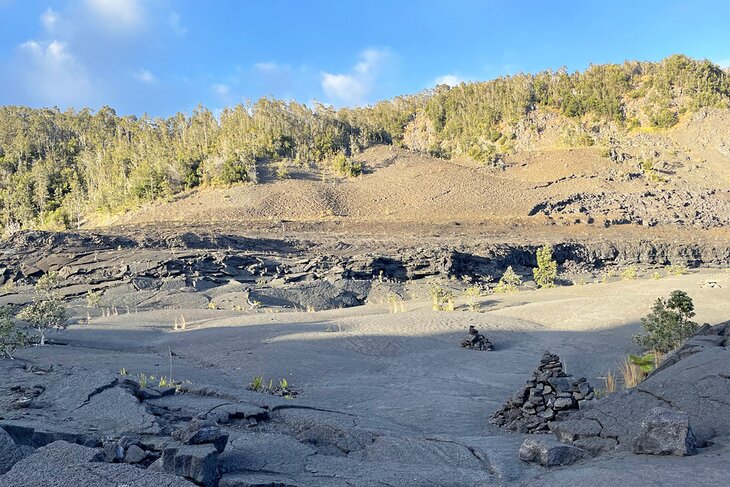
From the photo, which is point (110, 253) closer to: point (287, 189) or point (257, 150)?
point (287, 189)

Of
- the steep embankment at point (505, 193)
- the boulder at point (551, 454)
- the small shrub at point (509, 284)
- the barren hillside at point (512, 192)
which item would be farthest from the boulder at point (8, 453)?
the steep embankment at point (505, 193)

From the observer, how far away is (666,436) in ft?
16.4

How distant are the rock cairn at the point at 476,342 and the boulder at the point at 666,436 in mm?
9131

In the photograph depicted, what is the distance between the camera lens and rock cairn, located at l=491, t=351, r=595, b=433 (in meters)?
7.70

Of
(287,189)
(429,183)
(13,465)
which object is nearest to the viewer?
(13,465)

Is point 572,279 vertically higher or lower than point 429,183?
lower

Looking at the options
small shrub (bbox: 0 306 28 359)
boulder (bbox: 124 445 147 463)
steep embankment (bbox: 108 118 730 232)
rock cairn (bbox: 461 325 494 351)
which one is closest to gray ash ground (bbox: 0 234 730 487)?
boulder (bbox: 124 445 147 463)

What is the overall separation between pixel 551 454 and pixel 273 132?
59.2 metres

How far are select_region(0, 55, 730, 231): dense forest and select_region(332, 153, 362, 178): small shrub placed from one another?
126 cm

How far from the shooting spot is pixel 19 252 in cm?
2809

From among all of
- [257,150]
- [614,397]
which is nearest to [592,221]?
[257,150]

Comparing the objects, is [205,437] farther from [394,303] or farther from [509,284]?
[509,284]

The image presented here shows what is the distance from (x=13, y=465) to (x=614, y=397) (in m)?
5.86

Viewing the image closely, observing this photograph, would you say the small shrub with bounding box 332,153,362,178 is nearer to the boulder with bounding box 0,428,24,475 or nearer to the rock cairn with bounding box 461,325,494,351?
the rock cairn with bounding box 461,325,494,351
